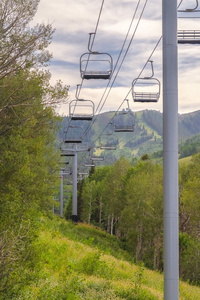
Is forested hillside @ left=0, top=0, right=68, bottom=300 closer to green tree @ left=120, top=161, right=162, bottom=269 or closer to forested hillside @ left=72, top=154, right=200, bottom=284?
forested hillside @ left=72, top=154, right=200, bottom=284

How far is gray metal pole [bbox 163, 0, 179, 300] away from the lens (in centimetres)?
1113

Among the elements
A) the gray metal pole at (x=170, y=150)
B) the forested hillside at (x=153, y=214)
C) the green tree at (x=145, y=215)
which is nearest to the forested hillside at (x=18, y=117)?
the gray metal pole at (x=170, y=150)

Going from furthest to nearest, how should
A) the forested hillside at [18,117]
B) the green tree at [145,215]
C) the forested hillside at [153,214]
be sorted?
the green tree at [145,215] → the forested hillside at [153,214] → the forested hillside at [18,117]

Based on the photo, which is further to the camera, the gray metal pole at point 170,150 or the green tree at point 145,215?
the green tree at point 145,215

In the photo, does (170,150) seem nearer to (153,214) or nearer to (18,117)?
(18,117)

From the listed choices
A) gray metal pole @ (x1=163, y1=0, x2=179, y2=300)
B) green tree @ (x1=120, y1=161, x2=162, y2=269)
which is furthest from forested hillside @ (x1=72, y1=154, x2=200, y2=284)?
gray metal pole @ (x1=163, y1=0, x2=179, y2=300)

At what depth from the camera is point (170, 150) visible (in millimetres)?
11242

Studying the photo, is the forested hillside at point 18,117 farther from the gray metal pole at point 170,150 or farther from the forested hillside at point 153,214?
the forested hillside at point 153,214

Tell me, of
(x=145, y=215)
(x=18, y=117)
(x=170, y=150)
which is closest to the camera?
(x=170, y=150)

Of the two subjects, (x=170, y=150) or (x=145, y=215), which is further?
(x=145, y=215)

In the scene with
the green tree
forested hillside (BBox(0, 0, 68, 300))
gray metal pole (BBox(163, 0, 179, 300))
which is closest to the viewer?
gray metal pole (BBox(163, 0, 179, 300))

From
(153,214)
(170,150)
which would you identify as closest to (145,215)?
(153,214)

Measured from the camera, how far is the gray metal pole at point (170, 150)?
36.5ft

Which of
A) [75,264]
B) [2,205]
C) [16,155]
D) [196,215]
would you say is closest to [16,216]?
[2,205]
